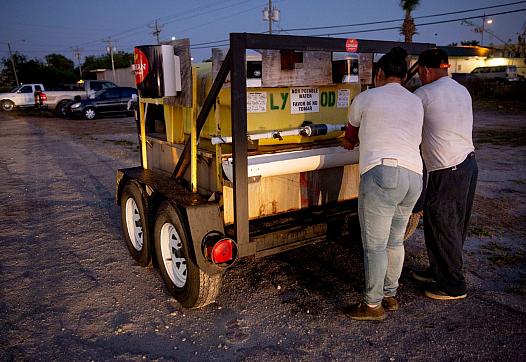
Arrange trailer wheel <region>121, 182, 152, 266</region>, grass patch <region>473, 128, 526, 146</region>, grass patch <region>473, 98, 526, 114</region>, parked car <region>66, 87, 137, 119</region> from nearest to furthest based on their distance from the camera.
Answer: trailer wheel <region>121, 182, 152, 266</region>, grass patch <region>473, 128, 526, 146</region>, grass patch <region>473, 98, 526, 114</region>, parked car <region>66, 87, 137, 119</region>

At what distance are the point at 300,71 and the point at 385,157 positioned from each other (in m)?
1.07

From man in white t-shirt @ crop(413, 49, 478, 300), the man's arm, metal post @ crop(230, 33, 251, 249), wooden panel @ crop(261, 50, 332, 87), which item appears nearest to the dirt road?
man in white t-shirt @ crop(413, 49, 478, 300)

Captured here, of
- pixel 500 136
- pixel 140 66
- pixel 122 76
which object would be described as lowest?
pixel 500 136

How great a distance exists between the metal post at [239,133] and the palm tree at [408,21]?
31.6 m

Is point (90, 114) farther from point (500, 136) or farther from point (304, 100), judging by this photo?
point (304, 100)

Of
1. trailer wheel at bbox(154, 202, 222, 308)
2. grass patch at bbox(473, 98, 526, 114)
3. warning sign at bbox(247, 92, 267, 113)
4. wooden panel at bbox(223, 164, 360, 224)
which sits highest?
warning sign at bbox(247, 92, 267, 113)

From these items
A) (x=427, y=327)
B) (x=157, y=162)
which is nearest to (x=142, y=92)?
(x=157, y=162)

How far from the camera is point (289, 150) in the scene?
375 centimetres

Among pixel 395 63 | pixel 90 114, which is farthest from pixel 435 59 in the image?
pixel 90 114

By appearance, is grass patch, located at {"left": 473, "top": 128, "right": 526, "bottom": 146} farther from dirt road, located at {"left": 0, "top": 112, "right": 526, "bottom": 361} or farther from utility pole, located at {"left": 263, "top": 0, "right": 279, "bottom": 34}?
utility pole, located at {"left": 263, "top": 0, "right": 279, "bottom": 34}

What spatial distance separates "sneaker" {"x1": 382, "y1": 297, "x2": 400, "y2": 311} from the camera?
3.44 m

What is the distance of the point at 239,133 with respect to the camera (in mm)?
2852

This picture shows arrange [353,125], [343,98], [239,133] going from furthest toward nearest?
1. [343,98]
2. [353,125]
3. [239,133]

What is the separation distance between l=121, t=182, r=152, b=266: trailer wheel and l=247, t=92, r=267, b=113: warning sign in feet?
4.56
